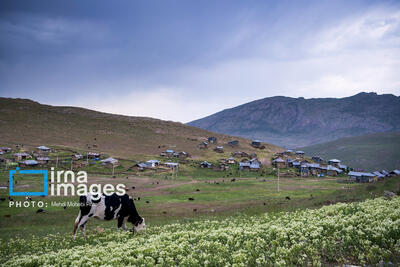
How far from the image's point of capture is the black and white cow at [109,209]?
2131 cm

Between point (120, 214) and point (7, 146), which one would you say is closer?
point (120, 214)

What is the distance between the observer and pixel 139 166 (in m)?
130

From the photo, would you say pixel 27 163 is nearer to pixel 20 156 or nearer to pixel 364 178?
pixel 20 156

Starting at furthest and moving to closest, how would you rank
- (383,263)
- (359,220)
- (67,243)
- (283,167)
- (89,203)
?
(283,167), (89,203), (67,243), (359,220), (383,263)

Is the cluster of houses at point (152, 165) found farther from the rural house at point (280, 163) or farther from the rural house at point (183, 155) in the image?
the rural house at point (280, 163)

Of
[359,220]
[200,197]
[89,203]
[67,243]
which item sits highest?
[359,220]

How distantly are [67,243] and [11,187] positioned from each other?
63940 mm

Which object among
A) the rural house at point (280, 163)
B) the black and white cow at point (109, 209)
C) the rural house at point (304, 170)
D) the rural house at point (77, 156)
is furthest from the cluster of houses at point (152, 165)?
the black and white cow at point (109, 209)

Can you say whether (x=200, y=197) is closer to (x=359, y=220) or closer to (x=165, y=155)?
(x=359, y=220)

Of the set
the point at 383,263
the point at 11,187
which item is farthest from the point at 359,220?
the point at 11,187

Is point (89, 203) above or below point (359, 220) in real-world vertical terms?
below

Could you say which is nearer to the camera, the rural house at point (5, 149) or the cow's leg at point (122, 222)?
the cow's leg at point (122, 222)

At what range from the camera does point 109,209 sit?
2223 centimetres

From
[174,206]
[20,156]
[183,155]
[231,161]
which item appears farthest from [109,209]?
[183,155]
